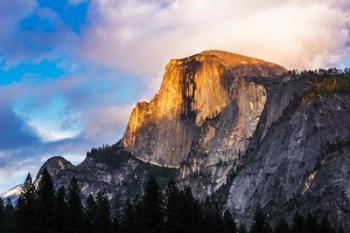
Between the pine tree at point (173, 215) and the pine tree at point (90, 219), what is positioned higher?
the pine tree at point (90, 219)

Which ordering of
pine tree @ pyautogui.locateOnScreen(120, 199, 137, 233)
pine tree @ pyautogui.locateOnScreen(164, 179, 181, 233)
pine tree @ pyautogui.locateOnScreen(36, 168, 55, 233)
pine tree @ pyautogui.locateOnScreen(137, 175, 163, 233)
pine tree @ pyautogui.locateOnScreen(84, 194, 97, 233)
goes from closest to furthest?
1. pine tree @ pyautogui.locateOnScreen(36, 168, 55, 233)
2. pine tree @ pyautogui.locateOnScreen(137, 175, 163, 233)
3. pine tree @ pyautogui.locateOnScreen(164, 179, 181, 233)
4. pine tree @ pyautogui.locateOnScreen(120, 199, 137, 233)
5. pine tree @ pyautogui.locateOnScreen(84, 194, 97, 233)

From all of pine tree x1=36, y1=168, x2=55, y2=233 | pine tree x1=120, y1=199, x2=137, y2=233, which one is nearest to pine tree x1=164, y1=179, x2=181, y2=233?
pine tree x1=120, y1=199, x2=137, y2=233

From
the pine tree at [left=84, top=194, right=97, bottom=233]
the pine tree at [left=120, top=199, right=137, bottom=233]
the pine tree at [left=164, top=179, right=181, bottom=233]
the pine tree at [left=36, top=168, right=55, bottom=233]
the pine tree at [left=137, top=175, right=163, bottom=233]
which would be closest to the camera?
the pine tree at [left=36, top=168, right=55, bottom=233]

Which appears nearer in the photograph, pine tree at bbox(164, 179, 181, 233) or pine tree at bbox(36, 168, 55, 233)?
pine tree at bbox(36, 168, 55, 233)

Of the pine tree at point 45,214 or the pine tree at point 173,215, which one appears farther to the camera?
the pine tree at point 173,215

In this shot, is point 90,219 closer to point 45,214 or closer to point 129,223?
point 129,223

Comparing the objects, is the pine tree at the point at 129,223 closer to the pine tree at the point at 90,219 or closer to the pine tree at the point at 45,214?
the pine tree at the point at 90,219

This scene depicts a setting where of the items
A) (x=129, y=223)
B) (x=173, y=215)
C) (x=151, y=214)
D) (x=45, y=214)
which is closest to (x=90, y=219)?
(x=129, y=223)

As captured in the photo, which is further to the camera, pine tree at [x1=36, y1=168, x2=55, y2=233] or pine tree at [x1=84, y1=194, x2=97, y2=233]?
pine tree at [x1=84, y1=194, x2=97, y2=233]

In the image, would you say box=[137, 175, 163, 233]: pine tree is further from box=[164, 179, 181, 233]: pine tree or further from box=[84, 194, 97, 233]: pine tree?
box=[84, 194, 97, 233]: pine tree

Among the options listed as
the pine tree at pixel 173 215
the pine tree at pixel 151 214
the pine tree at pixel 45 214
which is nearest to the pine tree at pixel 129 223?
the pine tree at pixel 173 215

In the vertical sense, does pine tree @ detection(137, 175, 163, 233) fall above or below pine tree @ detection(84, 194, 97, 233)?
below

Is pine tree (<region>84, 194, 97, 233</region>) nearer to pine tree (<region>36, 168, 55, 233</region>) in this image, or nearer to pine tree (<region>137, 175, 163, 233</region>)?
pine tree (<region>36, 168, 55, 233</region>)

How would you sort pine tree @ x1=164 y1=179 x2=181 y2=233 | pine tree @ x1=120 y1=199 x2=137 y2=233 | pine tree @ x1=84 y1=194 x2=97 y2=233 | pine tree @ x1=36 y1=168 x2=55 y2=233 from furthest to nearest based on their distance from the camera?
pine tree @ x1=84 y1=194 x2=97 y2=233
pine tree @ x1=120 y1=199 x2=137 y2=233
pine tree @ x1=164 y1=179 x2=181 y2=233
pine tree @ x1=36 y1=168 x2=55 y2=233
